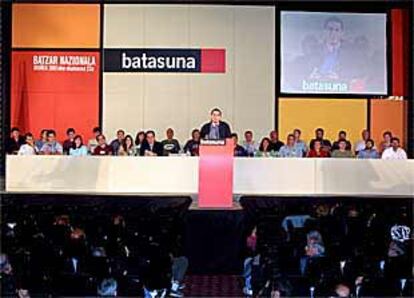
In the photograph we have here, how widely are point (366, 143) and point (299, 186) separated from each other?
3.30 m

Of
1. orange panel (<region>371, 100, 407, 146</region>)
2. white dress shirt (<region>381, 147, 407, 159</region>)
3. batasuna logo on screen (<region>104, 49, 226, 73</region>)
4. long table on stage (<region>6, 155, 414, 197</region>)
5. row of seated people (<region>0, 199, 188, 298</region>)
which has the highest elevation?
batasuna logo on screen (<region>104, 49, 226, 73</region>)

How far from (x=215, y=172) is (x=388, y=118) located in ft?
25.3

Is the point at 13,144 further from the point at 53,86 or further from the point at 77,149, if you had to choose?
the point at 53,86

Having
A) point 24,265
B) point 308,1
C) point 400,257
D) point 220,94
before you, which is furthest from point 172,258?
point 308,1

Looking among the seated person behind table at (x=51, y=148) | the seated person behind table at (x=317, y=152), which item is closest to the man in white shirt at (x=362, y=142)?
the seated person behind table at (x=317, y=152)

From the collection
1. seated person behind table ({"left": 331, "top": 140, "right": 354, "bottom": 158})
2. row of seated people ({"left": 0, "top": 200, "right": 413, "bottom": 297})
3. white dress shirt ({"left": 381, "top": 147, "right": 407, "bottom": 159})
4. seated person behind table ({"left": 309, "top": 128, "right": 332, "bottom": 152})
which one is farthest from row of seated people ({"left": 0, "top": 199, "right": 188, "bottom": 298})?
white dress shirt ({"left": 381, "top": 147, "right": 407, "bottom": 159})

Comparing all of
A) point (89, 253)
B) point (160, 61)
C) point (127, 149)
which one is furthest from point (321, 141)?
point (89, 253)

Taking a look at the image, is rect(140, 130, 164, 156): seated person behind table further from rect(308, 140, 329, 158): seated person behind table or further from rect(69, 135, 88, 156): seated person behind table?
rect(308, 140, 329, 158): seated person behind table

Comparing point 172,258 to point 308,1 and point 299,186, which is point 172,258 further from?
point 308,1

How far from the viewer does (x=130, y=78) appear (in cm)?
1617

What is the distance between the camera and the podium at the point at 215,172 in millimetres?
9258

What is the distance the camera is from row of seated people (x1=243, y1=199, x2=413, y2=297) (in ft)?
26.1

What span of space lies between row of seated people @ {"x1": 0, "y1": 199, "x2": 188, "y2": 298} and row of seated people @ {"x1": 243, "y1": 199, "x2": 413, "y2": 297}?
93cm

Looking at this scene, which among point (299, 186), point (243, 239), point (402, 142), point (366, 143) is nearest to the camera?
point (243, 239)
